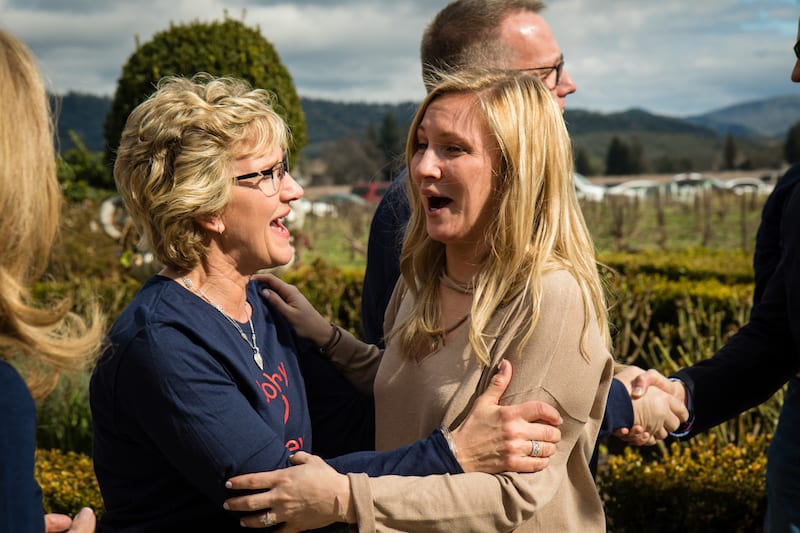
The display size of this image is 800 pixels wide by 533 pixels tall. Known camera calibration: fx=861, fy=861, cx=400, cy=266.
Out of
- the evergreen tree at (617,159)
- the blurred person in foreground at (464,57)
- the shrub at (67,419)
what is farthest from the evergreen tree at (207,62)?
the evergreen tree at (617,159)

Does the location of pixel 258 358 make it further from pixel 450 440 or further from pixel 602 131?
pixel 602 131

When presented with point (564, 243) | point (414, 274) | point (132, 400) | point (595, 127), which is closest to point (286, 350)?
point (414, 274)

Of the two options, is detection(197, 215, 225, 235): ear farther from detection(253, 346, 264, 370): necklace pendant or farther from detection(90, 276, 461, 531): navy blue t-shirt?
detection(253, 346, 264, 370): necklace pendant

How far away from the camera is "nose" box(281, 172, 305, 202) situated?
2.54 m

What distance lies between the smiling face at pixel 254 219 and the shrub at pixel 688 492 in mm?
2377

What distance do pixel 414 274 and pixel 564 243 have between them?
0.51 metres

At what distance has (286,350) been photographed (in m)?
2.65

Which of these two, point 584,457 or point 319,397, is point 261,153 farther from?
point 584,457

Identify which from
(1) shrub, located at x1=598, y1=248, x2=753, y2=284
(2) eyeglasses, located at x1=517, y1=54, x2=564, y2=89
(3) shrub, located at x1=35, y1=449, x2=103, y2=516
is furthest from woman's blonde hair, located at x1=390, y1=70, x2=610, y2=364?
(1) shrub, located at x1=598, y1=248, x2=753, y2=284

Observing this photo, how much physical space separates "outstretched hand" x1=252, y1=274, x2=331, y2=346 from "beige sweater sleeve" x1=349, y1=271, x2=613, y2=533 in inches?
30.3

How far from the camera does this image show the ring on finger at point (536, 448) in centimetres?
213

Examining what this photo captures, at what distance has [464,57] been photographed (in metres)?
3.86

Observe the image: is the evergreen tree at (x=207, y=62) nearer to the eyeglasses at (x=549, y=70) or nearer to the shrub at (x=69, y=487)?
the shrub at (x=69, y=487)

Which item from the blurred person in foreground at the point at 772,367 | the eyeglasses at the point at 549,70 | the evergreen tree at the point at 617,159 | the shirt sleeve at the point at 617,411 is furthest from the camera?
the evergreen tree at the point at 617,159
